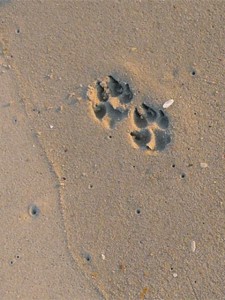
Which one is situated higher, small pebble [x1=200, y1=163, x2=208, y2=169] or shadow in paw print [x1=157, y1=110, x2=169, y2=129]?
shadow in paw print [x1=157, y1=110, x2=169, y2=129]

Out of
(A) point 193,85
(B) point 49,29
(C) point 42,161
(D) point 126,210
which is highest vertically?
(B) point 49,29

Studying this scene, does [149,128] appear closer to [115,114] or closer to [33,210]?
[115,114]

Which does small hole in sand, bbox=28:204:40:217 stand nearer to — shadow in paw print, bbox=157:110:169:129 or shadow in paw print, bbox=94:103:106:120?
shadow in paw print, bbox=94:103:106:120

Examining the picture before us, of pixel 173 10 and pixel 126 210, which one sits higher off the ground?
pixel 173 10

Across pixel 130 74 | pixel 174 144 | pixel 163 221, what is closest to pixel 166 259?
pixel 163 221

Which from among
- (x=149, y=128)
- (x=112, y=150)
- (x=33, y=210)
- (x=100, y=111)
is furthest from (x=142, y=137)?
(x=33, y=210)

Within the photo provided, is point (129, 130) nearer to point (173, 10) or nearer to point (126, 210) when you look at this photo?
point (126, 210)

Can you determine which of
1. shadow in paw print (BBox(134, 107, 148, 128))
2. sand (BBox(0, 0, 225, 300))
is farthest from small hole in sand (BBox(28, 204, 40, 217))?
shadow in paw print (BBox(134, 107, 148, 128))

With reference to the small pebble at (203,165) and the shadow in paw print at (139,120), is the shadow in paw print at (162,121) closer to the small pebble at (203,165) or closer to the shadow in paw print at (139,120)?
the shadow in paw print at (139,120)
